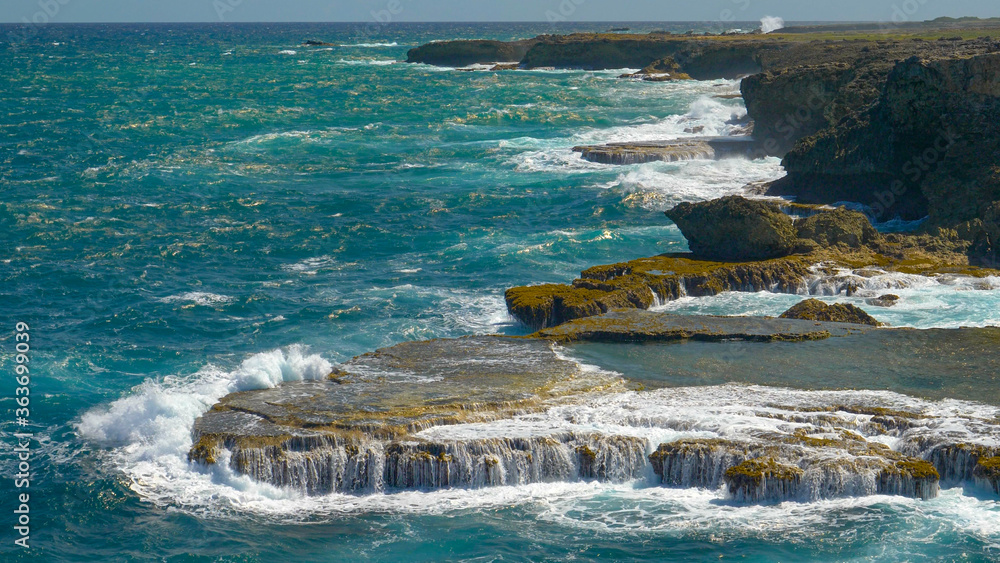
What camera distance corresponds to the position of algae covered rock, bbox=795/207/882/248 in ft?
110

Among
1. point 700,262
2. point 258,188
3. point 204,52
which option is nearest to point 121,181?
point 258,188

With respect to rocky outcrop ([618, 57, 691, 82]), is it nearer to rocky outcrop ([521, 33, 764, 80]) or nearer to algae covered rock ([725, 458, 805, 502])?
rocky outcrop ([521, 33, 764, 80])

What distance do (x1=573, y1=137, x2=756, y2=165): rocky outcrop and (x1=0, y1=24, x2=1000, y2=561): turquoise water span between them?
4.62 ft

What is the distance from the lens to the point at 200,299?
33656mm

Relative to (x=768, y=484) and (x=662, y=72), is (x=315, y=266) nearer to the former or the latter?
(x=768, y=484)

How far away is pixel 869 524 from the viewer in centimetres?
1841

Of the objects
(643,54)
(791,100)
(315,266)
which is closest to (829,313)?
(315,266)

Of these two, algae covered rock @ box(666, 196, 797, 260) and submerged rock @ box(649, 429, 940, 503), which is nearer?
submerged rock @ box(649, 429, 940, 503)

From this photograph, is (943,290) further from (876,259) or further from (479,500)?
(479,500)

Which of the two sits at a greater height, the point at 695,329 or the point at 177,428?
the point at 695,329

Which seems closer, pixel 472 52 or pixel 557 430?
pixel 557 430

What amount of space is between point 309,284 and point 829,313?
670 inches

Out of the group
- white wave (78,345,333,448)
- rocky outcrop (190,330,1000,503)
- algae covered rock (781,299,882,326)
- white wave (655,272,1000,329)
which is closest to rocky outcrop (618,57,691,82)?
white wave (655,272,1000,329)

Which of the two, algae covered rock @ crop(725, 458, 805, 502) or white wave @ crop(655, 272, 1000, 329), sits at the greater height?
white wave @ crop(655, 272, 1000, 329)
